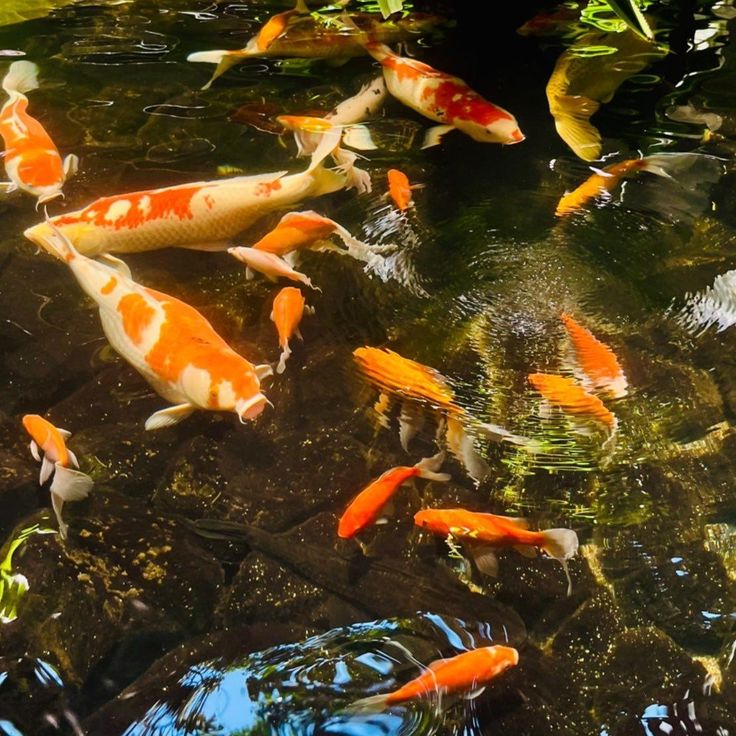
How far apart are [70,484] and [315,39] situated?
269 centimetres

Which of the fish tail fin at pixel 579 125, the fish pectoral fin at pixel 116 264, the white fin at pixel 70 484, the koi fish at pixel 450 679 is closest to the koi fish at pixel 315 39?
the fish tail fin at pixel 579 125

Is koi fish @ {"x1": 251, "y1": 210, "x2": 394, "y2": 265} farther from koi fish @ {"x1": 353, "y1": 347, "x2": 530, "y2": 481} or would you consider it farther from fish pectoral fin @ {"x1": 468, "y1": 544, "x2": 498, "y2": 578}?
fish pectoral fin @ {"x1": 468, "y1": 544, "x2": 498, "y2": 578}

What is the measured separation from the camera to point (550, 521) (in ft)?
6.30

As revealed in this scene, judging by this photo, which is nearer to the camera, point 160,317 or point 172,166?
point 160,317

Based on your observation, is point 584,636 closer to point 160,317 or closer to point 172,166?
point 160,317

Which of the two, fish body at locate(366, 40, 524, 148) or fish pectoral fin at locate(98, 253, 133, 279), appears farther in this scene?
fish body at locate(366, 40, 524, 148)

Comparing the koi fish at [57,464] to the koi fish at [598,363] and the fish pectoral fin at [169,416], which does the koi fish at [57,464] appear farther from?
the koi fish at [598,363]

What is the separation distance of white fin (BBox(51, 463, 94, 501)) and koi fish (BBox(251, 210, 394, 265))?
97 cm

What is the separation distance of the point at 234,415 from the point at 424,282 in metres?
0.83

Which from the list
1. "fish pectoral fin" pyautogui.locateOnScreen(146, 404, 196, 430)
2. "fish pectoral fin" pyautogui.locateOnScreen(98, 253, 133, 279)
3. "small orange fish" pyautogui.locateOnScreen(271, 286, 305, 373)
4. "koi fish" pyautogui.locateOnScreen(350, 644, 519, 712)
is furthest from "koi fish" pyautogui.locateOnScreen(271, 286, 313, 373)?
"koi fish" pyautogui.locateOnScreen(350, 644, 519, 712)

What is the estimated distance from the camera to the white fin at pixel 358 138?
Result: 10.3 ft

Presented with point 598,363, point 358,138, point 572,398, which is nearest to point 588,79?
point 358,138

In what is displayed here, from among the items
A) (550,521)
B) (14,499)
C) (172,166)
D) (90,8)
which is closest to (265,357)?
(14,499)

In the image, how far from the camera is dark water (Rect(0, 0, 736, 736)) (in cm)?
165
